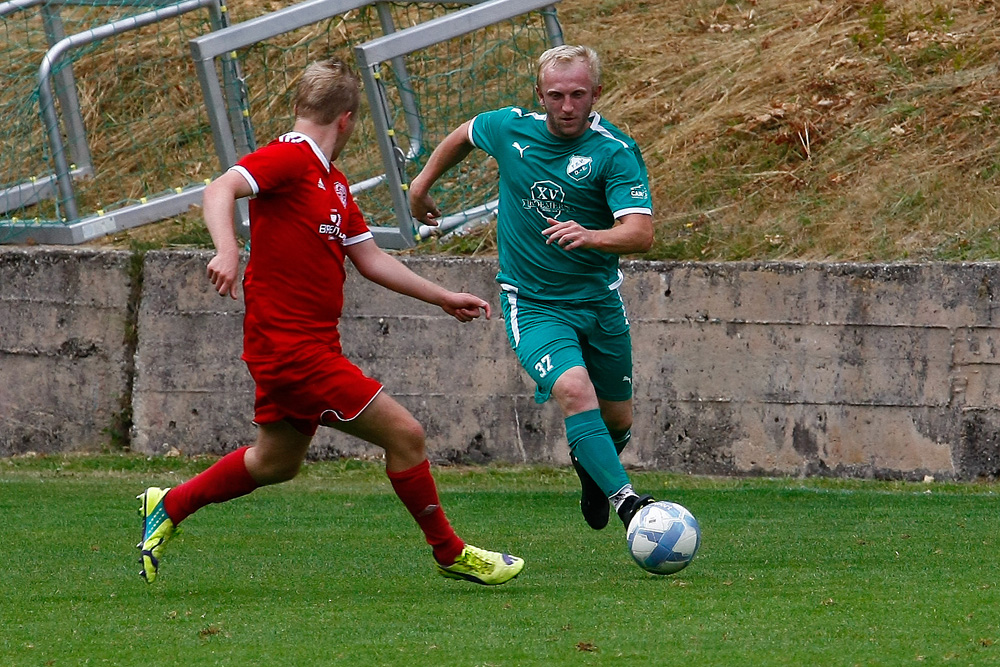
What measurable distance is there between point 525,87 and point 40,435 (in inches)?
161

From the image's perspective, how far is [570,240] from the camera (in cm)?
552

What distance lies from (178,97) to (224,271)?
7351mm

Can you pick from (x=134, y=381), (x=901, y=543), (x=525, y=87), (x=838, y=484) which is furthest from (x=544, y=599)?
(x=525, y=87)

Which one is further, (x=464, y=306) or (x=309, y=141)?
(x=464, y=306)

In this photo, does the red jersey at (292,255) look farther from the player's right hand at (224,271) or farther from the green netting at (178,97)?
the green netting at (178,97)

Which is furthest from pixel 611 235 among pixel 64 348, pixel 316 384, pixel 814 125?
pixel 814 125

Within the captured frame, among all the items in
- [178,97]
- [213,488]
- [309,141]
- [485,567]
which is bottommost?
[485,567]

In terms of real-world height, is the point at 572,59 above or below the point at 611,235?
above

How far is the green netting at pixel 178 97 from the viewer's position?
10695mm

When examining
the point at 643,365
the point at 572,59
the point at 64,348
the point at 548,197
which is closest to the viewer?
the point at 572,59

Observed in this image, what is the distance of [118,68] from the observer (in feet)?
37.8

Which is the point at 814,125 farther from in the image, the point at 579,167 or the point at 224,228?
the point at 224,228

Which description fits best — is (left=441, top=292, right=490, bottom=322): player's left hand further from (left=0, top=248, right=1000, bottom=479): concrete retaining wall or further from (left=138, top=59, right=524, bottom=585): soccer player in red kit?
(left=0, top=248, right=1000, bottom=479): concrete retaining wall

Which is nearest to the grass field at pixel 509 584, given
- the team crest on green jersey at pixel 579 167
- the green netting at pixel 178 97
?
the team crest on green jersey at pixel 579 167
